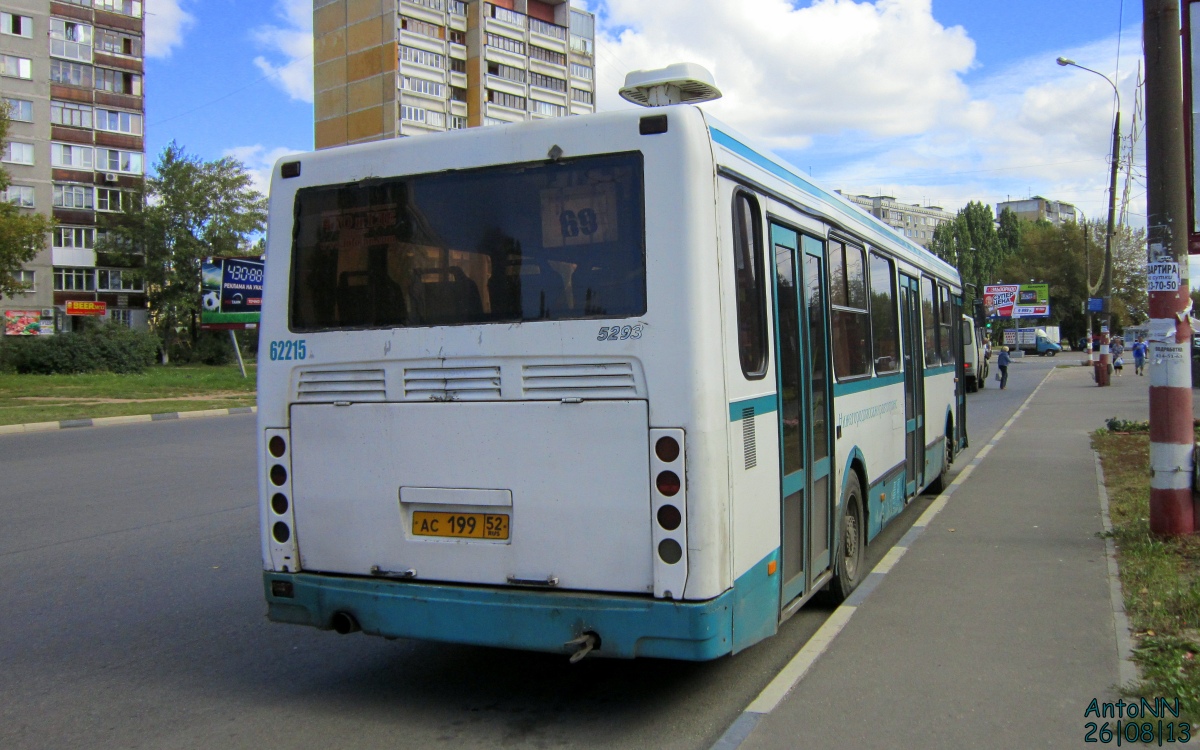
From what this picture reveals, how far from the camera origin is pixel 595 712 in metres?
4.93

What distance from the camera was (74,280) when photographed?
68500 mm

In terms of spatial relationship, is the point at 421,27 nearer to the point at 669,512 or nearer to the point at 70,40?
the point at 70,40

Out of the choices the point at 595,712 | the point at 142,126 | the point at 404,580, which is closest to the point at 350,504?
the point at 404,580

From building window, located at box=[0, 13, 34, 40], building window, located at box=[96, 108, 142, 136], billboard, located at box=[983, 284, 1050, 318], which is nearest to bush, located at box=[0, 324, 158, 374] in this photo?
building window, located at box=[0, 13, 34, 40]

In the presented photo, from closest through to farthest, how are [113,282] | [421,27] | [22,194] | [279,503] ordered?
[279,503] → [22,194] → [113,282] → [421,27]

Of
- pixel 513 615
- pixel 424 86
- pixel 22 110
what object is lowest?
pixel 513 615

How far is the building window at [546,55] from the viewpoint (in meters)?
86.5

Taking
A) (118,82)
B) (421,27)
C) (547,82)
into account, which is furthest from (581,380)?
(547,82)

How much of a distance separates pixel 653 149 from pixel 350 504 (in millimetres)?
2288

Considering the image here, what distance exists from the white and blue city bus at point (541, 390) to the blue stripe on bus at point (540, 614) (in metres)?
0.01

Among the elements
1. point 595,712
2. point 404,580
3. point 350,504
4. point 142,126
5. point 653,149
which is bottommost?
point 595,712

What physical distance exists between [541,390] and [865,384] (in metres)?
→ 3.54

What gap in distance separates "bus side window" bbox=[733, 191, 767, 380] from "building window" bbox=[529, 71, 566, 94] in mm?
85273

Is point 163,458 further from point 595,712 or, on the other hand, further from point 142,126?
point 142,126
